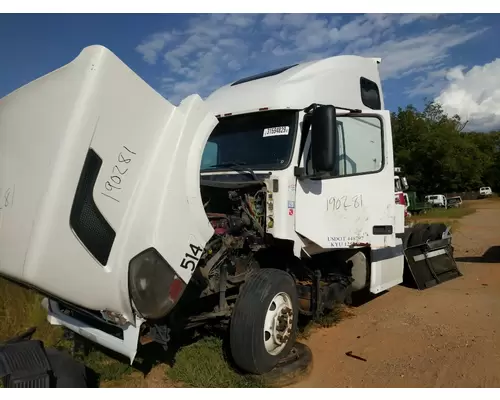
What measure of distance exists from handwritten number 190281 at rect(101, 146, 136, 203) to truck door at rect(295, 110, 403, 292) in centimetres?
199

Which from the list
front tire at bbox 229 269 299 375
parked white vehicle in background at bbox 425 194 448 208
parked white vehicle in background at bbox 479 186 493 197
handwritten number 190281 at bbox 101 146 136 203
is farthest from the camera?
parked white vehicle in background at bbox 479 186 493 197

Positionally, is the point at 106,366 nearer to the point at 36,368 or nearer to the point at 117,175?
the point at 36,368

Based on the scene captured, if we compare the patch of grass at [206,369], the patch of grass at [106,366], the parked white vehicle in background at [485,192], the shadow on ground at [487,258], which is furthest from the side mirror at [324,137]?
the parked white vehicle in background at [485,192]

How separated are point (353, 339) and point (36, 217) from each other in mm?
3787

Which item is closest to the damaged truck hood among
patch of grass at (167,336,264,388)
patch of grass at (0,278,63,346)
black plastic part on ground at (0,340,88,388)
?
black plastic part on ground at (0,340,88,388)

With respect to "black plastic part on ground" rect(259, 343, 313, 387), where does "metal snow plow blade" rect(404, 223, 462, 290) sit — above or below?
above

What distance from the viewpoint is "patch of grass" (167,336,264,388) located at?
4.11 metres

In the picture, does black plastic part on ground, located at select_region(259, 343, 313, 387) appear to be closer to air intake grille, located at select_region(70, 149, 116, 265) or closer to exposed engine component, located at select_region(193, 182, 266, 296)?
exposed engine component, located at select_region(193, 182, 266, 296)

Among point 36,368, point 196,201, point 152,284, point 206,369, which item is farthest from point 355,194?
point 36,368

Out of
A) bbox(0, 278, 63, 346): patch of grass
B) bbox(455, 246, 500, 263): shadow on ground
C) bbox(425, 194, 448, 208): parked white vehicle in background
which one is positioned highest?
bbox(425, 194, 448, 208): parked white vehicle in background

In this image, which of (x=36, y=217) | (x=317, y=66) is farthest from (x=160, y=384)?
(x=317, y=66)

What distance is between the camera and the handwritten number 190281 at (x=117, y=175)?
3.21 m

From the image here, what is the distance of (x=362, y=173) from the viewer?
5.37 metres

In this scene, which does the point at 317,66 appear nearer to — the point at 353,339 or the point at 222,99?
the point at 222,99
